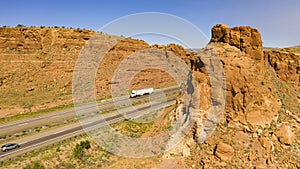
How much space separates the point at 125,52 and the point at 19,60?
28873 millimetres

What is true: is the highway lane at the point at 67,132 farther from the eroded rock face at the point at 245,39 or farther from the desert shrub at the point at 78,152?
the eroded rock face at the point at 245,39

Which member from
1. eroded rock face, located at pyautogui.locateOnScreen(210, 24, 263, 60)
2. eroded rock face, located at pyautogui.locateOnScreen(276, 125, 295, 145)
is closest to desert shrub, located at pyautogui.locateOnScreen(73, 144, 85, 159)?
eroded rock face, located at pyautogui.locateOnScreen(210, 24, 263, 60)

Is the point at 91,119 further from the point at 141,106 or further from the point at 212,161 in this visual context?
the point at 212,161

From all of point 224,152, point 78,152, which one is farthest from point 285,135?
point 78,152

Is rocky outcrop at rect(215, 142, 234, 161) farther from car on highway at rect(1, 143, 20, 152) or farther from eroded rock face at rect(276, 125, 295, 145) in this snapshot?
car on highway at rect(1, 143, 20, 152)

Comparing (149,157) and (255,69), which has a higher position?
(255,69)

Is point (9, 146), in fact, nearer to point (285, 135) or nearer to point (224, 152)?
point (224, 152)

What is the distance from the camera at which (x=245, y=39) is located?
790 inches

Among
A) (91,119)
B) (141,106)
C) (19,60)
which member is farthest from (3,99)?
(141,106)

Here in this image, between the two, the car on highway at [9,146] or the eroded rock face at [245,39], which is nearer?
the eroded rock face at [245,39]

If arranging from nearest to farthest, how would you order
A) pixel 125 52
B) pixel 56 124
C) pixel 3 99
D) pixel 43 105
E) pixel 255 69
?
pixel 255 69, pixel 56 124, pixel 3 99, pixel 43 105, pixel 125 52

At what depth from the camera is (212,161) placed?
17641mm

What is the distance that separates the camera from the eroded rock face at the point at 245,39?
19844 mm

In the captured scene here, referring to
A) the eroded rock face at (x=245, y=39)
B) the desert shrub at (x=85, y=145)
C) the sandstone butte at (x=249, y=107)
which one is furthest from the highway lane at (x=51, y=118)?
the eroded rock face at (x=245, y=39)
